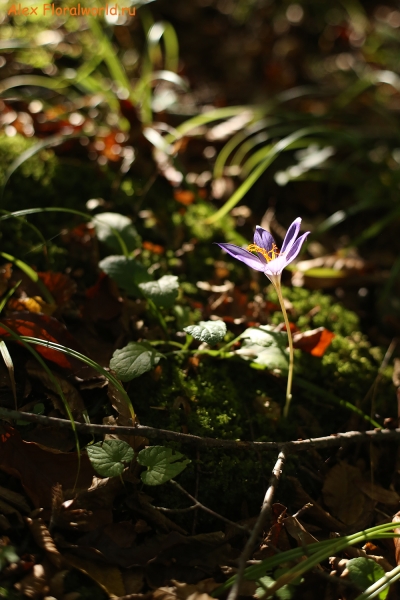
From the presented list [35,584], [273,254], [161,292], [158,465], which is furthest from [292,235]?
[35,584]

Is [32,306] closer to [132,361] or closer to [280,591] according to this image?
[132,361]

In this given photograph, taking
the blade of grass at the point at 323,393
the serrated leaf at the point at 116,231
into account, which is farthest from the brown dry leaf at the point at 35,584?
the serrated leaf at the point at 116,231

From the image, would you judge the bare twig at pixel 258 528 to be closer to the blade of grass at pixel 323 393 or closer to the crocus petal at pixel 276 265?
the blade of grass at pixel 323 393

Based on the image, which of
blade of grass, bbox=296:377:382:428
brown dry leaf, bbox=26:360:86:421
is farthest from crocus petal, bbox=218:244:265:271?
brown dry leaf, bbox=26:360:86:421

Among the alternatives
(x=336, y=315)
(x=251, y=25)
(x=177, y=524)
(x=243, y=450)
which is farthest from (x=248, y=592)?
(x=251, y=25)

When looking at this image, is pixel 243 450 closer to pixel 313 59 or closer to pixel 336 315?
pixel 336 315
